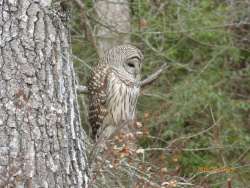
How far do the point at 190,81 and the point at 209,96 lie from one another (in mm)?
356

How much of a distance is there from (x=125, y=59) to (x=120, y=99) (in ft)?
1.35

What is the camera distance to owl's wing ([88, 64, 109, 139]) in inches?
291

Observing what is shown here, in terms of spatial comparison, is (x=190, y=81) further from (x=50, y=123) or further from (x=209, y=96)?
(x=50, y=123)

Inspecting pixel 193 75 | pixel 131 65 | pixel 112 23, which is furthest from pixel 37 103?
pixel 193 75

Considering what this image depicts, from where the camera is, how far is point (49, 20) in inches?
178

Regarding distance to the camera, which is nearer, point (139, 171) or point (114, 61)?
point (139, 171)

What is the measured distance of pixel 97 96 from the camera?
7488 mm

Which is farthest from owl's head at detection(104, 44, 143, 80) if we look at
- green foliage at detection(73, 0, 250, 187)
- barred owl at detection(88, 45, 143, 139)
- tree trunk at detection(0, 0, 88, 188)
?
tree trunk at detection(0, 0, 88, 188)

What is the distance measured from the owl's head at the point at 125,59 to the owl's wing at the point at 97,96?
0.11 meters

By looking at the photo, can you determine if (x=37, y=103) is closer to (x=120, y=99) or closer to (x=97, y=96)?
(x=97, y=96)

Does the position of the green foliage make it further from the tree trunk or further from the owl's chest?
the tree trunk

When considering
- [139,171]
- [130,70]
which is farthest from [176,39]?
[139,171]

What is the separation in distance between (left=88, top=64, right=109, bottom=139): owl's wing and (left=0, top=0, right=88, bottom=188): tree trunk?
279 centimetres

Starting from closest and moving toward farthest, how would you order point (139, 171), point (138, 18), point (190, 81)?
point (139, 171) → point (138, 18) → point (190, 81)
